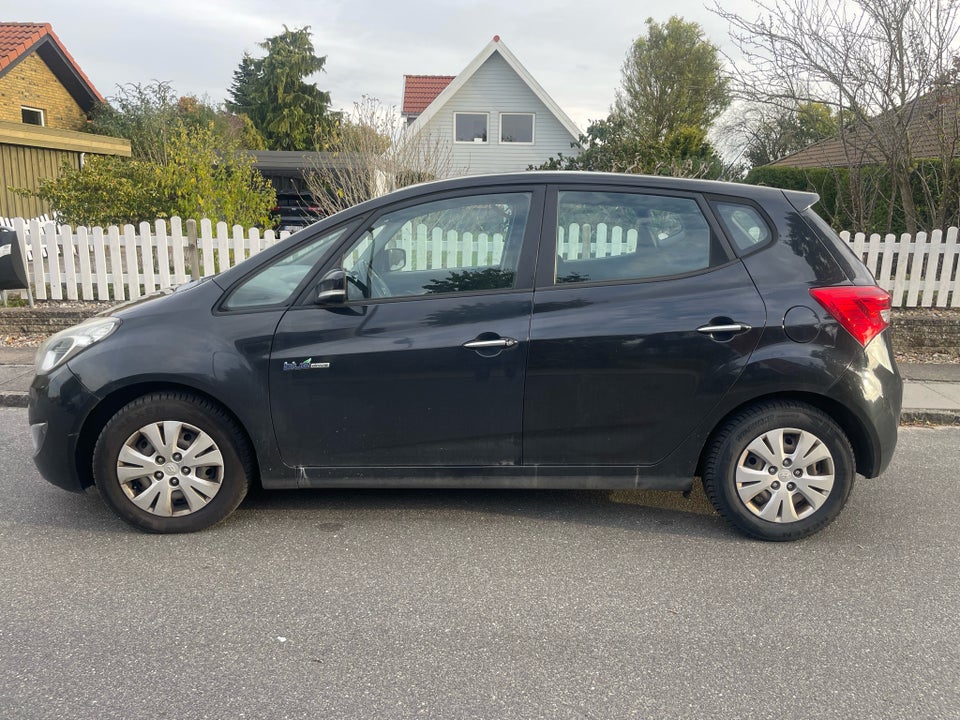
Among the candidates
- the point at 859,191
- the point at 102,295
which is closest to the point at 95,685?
the point at 102,295

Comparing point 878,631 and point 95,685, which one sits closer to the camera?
point 95,685

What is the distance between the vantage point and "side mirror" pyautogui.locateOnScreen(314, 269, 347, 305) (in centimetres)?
367

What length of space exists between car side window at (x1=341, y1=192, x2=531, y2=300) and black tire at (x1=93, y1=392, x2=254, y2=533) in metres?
0.95

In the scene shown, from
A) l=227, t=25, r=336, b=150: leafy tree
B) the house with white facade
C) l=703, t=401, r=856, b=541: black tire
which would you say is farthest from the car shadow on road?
l=227, t=25, r=336, b=150: leafy tree

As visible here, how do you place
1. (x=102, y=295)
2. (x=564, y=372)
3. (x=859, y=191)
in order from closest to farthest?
(x=564, y=372)
(x=102, y=295)
(x=859, y=191)

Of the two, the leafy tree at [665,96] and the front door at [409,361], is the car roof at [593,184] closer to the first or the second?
the front door at [409,361]

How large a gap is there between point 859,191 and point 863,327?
8.66 m

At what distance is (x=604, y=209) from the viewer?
3906mm

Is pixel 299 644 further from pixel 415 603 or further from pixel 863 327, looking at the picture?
pixel 863 327

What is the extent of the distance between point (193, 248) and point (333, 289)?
553cm

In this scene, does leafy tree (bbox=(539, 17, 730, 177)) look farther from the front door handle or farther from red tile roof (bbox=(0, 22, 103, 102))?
the front door handle

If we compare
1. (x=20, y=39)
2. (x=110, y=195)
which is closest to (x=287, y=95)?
Result: (x=20, y=39)

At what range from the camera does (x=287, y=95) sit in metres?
42.0

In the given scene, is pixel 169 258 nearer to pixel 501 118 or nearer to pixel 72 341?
pixel 72 341
